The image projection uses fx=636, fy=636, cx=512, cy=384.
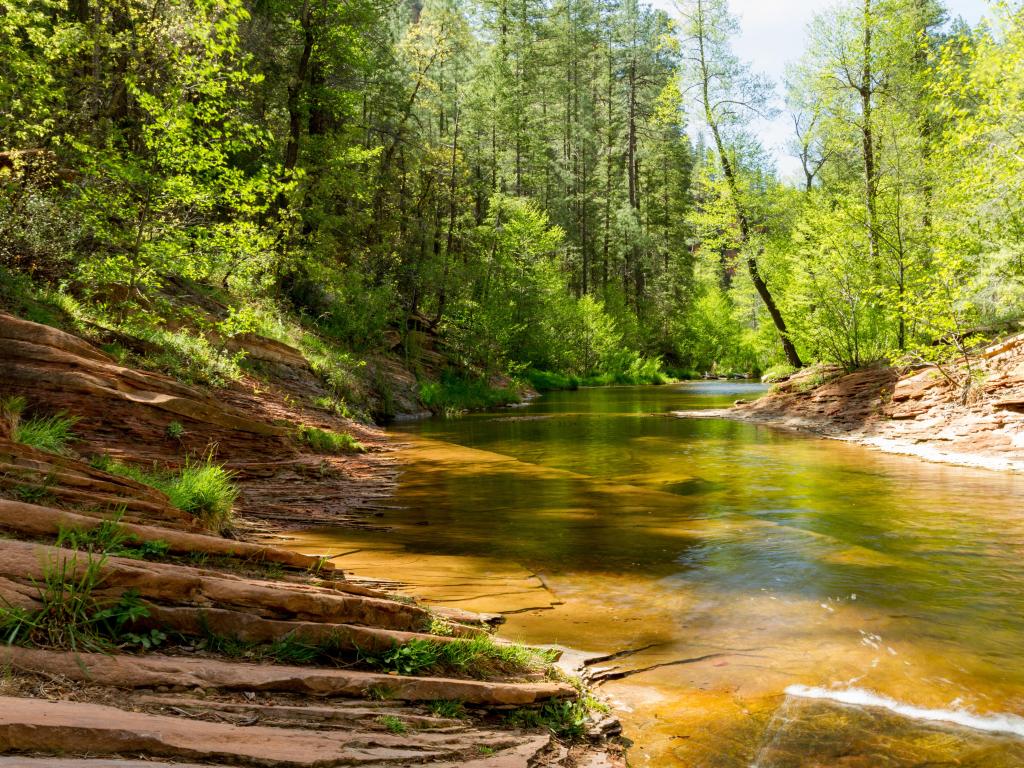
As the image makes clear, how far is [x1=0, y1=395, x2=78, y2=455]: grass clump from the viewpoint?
529cm

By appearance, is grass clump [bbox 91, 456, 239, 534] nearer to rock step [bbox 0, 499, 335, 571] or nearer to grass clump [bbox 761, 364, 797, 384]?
rock step [bbox 0, 499, 335, 571]

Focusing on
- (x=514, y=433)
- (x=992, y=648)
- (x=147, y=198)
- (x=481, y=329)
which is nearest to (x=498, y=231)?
(x=481, y=329)

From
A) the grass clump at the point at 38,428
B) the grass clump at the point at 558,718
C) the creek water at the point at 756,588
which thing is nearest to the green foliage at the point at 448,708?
the grass clump at the point at 558,718

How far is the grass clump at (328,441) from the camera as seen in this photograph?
38.6 feet

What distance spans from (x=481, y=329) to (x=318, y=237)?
1104 centimetres

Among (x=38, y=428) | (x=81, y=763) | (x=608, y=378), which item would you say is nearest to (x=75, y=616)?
(x=81, y=763)

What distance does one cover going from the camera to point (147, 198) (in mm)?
10430

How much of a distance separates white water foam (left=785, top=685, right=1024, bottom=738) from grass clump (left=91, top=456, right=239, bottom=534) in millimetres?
4869

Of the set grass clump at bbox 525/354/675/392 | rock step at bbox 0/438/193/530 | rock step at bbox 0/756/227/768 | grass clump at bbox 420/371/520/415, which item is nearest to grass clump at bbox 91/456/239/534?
rock step at bbox 0/438/193/530

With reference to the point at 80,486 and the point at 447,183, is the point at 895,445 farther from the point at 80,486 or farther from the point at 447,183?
the point at 447,183

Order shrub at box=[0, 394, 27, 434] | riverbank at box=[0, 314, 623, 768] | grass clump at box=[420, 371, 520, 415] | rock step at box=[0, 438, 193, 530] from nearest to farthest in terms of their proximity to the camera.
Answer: riverbank at box=[0, 314, 623, 768] → rock step at box=[0, 438, 193, 530] → shrub at box=[0, 394, 27, 434] → grass clump at box=[420, 371, 520, 415]

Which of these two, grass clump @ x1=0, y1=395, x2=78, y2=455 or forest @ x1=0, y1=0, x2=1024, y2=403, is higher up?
forest @ x1=0, y1=0, x2=1024, y2=403

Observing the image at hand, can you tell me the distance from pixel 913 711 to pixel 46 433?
7.08 m

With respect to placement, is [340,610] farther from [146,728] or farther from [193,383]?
[193,383]
